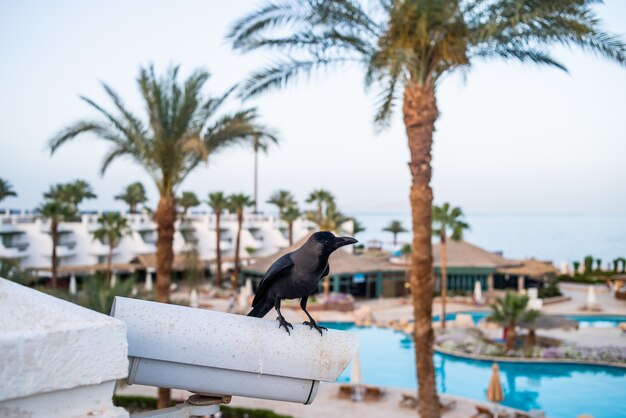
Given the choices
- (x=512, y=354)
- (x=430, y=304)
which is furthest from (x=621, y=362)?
(x=430, y=304)

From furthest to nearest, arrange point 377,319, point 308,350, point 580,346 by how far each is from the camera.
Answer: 1. point 377,319
2. point 580,346
3. point 308,350

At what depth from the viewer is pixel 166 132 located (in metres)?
10.8

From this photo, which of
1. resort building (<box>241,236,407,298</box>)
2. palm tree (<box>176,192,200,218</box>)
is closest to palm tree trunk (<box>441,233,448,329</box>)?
resort building (<box>241,236,407,298</box>)

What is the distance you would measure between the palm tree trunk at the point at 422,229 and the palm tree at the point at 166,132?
11.4 ft

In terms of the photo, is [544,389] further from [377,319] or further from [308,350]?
[308,350]

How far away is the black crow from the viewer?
254 centimetres

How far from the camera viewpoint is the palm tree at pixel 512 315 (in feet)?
61.9

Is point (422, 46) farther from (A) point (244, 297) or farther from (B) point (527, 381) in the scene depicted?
(A) point (244, 297)

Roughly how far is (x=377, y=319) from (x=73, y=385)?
24.8m

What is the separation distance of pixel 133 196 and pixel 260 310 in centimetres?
5780

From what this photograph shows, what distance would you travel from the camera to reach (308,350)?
1.84 meters

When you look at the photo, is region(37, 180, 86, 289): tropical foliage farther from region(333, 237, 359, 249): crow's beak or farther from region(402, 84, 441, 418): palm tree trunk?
region(333, 237, 359, 249): crow's beak

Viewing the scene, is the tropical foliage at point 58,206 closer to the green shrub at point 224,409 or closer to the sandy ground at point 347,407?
the green shrub at point 224,409

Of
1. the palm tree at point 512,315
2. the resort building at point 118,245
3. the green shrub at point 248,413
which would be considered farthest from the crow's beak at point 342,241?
the resort building at point 118,245
